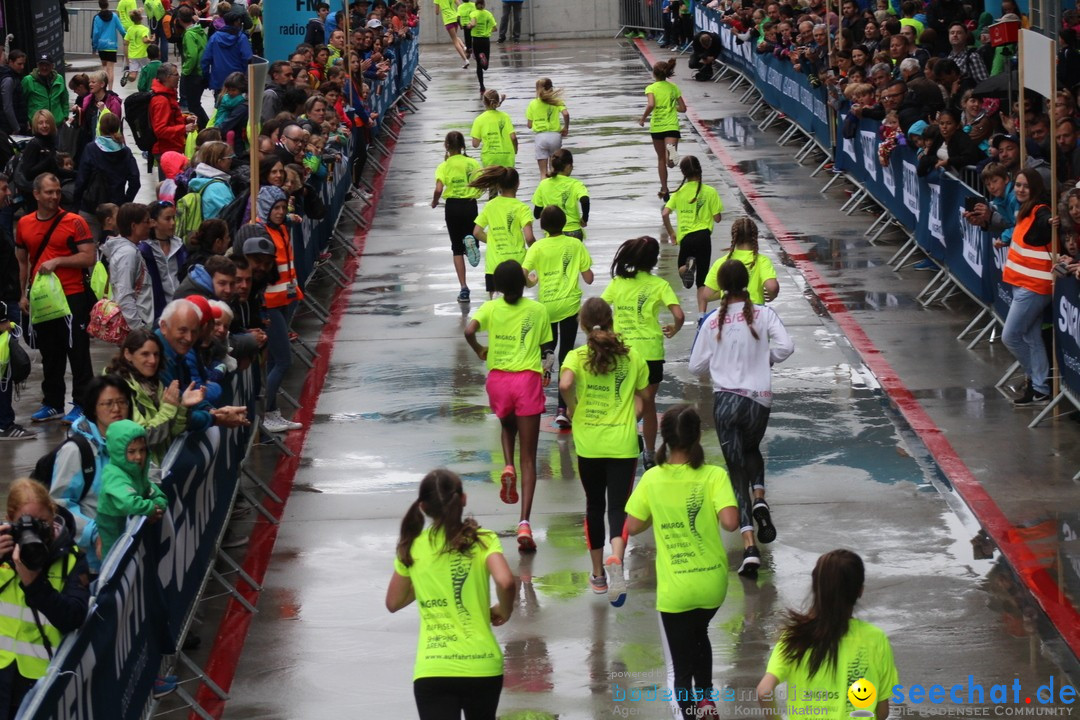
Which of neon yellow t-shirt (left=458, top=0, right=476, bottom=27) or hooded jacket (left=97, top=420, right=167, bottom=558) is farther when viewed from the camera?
neon yellow t-shirt (left=458, top=0, right=476, bottom=27)

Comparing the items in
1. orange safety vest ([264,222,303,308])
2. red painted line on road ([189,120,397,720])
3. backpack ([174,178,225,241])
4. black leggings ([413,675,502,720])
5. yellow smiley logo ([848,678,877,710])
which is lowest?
red painted line on road ([189,120,397,720])

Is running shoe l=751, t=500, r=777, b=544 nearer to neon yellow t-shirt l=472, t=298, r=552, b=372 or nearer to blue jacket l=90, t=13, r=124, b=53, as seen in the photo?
neon yellow t-shirt l=472, t=298, r=552, b=372

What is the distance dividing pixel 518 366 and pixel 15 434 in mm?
5322

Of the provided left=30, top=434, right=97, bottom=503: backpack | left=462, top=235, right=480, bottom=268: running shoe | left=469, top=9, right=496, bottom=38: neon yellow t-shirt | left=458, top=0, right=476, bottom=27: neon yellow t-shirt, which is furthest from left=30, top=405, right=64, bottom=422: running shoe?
left=458, top=0, right=476, bottom=27: neon yellow t-shirt

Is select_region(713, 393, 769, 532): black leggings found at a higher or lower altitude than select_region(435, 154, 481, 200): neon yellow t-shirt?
lower

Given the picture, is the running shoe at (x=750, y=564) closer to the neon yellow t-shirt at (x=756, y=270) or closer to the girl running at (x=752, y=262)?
the girl running at (x=752, y=262)

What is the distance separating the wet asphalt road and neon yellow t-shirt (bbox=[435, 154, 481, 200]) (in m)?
1.34

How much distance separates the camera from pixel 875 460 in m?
12.3

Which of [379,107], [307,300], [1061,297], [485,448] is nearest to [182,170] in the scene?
[307,300]

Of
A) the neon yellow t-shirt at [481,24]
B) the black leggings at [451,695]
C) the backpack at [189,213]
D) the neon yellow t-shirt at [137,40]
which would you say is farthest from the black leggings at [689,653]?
the neon yellow t-shirt at [481,24]

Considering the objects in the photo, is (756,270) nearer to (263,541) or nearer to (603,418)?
(603,418)

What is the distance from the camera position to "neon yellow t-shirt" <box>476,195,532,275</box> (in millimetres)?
14828

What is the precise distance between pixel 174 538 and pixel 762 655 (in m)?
3.36

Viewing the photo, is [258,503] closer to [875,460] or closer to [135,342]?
[135,342]
